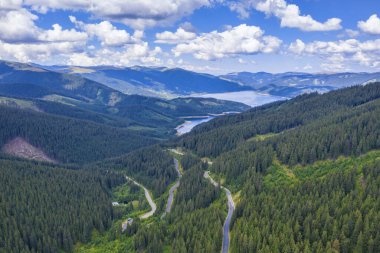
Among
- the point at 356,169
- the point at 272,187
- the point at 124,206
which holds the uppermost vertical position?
the point at 356,169

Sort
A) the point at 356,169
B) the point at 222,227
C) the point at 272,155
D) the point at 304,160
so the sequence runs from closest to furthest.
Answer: the point at 222,227 < the point at 356,169 < the point at 304,160 < the point at 272,155

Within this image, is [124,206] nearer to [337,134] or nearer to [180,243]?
[180,243]

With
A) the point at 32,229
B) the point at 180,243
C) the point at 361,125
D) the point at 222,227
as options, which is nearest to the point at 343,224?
the point at 222,227

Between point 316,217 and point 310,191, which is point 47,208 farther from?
point 316,217

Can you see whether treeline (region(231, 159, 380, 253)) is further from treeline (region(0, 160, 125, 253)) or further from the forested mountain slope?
treeline (region(0, 160, 125, 253))

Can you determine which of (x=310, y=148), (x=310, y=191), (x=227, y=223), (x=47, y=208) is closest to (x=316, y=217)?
(x=310, y=191)

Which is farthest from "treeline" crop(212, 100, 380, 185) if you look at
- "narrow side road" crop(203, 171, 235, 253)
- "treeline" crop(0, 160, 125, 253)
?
"treeline" crop(0, 160, 125, 253)

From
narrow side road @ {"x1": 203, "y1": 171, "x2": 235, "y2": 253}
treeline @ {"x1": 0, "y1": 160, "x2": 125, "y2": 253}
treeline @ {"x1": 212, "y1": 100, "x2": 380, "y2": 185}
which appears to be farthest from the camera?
treeline @ {"x1": 212, "y1": 100, "x2": 380, "y2": 185}

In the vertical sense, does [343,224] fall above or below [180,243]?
above
